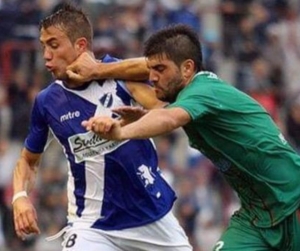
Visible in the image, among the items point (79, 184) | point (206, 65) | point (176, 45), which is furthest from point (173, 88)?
point (206, 65)

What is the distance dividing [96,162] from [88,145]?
0.45 feet

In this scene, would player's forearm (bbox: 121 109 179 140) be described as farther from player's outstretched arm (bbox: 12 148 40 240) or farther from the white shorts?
the white shorts

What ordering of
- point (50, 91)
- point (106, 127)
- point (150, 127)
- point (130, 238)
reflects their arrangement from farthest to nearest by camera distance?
point (50, 91)
point (130, 238)
point (150, 127)
point (106, 127)

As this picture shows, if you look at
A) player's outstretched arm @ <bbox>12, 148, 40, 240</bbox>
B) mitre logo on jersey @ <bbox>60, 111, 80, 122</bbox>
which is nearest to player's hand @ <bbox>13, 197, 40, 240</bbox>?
player's outstretched arm @ <bbox>12, 148, 40, 240</bbox>

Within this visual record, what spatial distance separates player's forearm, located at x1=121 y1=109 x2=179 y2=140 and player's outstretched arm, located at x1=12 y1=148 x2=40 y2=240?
5.37ft

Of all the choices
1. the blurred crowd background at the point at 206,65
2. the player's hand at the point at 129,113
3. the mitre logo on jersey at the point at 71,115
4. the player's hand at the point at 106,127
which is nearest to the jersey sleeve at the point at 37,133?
the mitre logo on jersey at the point at 71,115

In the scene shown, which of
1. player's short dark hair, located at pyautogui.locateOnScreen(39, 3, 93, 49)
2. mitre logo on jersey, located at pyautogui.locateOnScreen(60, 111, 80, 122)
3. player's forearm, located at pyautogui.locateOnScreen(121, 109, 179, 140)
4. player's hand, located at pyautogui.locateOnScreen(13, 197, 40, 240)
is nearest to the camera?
player's forearm, located at pyautogui.locateOnScreen(121, 109, 179, 140)

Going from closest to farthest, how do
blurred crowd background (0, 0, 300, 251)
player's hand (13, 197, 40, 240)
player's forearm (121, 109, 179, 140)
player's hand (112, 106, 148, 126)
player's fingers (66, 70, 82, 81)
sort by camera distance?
player's forearm (121, 109, 179, 140)
player's hand (112, 106, 148, 126)
player's hand (13, 197, 40, 240)
player's fingers (66, 70, 82, 81)
blurred crowd background (0, 0, 300, 251)

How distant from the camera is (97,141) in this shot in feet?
33.8

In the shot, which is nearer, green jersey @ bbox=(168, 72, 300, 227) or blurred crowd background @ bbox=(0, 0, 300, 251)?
green jersey @ bbox=(168, 72, 300, 227)

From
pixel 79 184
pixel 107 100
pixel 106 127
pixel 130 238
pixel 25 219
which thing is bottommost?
pixel 130 238

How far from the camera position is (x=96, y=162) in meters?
10.4

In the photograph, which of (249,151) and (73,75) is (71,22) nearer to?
(73,75)

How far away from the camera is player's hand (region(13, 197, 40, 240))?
10023mm
